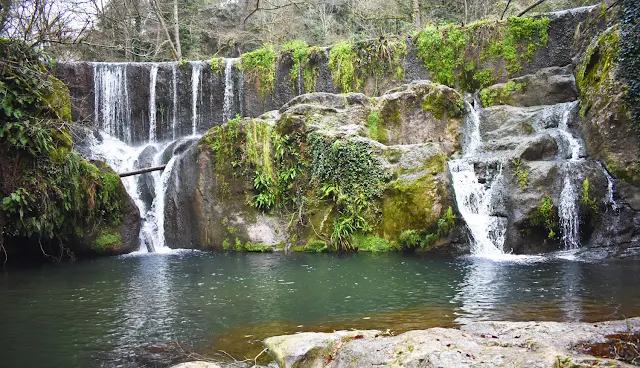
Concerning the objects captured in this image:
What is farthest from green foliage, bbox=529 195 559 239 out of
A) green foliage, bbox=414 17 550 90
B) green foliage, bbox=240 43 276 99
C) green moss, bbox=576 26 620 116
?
green foliage, bbox=240 43 276 99

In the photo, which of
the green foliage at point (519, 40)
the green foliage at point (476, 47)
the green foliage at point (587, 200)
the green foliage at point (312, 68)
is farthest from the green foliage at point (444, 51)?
the green foliage at point (587, 200)

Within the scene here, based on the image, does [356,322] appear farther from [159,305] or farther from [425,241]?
[425,241]

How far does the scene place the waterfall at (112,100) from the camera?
17969mm

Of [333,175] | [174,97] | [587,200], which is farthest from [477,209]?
[174,97]

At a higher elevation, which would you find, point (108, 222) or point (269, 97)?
point (269, 97)

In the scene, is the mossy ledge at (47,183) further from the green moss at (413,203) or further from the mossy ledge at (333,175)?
the green moss at (413,203)

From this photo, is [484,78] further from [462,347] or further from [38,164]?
[462,347]

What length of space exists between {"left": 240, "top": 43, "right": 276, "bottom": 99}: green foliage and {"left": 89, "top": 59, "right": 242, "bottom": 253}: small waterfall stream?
0.84m

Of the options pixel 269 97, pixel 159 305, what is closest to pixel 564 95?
pixel 269 97

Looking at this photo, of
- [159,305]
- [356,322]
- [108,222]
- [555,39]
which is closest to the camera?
[356,322]

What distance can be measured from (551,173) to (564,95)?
4.81 m

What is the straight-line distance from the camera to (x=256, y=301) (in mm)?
7062

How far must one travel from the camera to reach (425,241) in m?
11.0

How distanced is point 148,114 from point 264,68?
5.03 m
